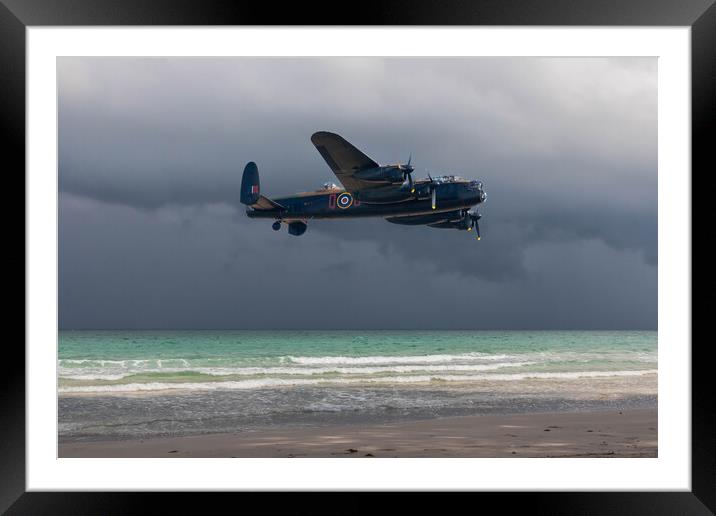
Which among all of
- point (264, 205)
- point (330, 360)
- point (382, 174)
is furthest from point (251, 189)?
point (330, 360)

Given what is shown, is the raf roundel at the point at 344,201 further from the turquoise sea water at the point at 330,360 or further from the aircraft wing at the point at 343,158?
the turquoise sea water at the point at 330,360

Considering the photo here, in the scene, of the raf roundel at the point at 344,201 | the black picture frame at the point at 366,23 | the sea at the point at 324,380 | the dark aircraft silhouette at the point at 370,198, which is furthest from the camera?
the raf roundel at the point at 344,201

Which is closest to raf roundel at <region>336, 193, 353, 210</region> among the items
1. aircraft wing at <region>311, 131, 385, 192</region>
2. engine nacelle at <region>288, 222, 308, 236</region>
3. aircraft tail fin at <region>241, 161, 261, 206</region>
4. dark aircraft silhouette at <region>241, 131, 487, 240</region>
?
dark aircraft silhouette at <region>241, 131, 487, 240</region>

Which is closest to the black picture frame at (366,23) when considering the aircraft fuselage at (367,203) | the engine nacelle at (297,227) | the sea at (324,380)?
the sea at (324,380)

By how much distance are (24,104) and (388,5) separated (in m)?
1.95

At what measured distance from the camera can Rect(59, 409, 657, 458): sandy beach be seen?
7.30m

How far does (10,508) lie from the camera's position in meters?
3.87

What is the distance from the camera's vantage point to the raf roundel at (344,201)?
1635 centimetres

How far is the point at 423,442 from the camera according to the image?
26.2ft

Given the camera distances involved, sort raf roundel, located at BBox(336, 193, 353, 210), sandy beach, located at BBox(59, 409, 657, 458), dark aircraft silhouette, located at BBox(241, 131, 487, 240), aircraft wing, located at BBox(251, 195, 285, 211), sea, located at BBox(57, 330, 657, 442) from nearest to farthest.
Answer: sandy beach, located at BBox(59, 409, 657, 458), sea, located at BBox(57, 330, 657, 442), dark aircraft silhouette, located at BBox(241, 131, 487, 240), raf roundel, located at BBox(336, 193, 353, 210), aircraft wing, located at BBox(251, 195, 285, 211)

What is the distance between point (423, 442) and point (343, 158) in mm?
7935

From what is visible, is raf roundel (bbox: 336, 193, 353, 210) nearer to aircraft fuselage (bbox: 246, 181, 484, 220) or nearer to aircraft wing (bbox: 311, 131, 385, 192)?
aircraft fuselage (bbox: 246, 181, 484, 220)

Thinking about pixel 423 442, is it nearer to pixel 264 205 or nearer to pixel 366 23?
pixel 366 23

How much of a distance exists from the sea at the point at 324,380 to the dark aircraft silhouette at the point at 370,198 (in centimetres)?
384
